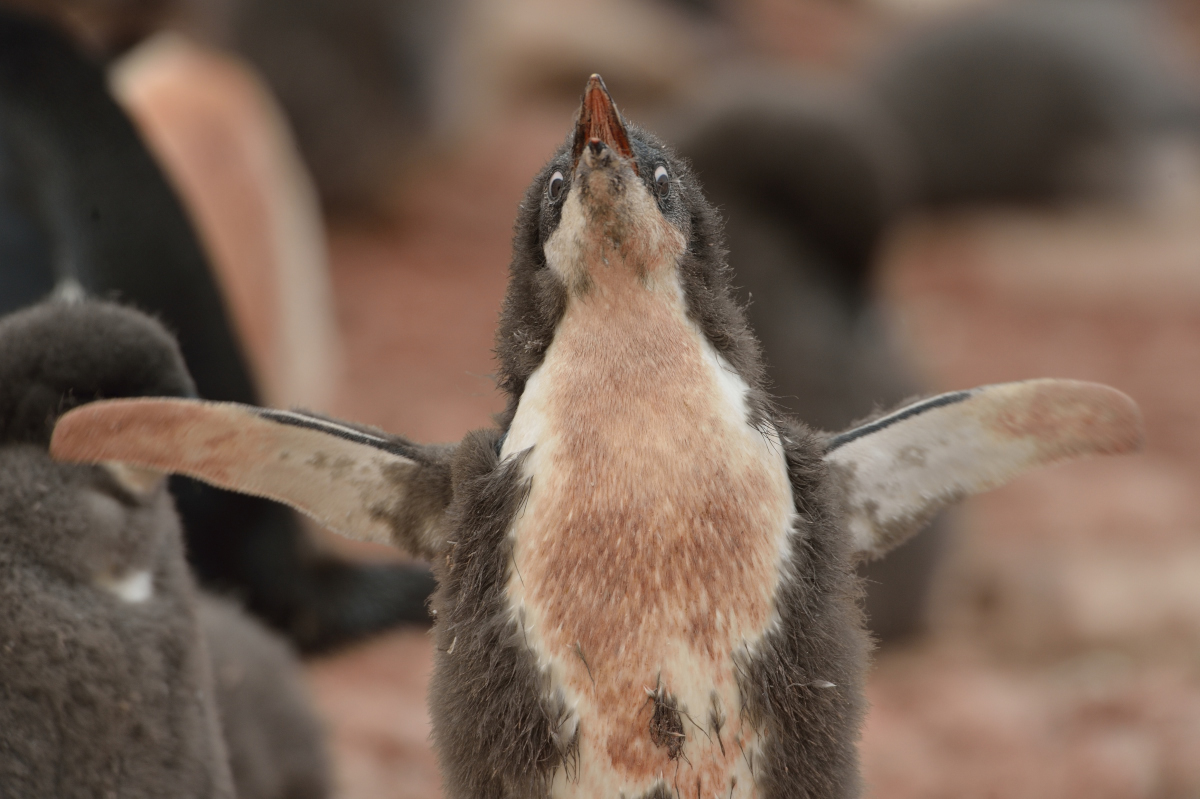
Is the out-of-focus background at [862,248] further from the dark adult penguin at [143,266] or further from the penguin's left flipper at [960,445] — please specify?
the penguin's left flipper at [960,445]

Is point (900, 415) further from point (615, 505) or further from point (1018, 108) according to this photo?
point (1018, 108)

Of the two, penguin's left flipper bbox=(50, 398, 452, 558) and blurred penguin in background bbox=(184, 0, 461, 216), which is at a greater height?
blurred penguin in background bbox=(184, 0, 461, 216)

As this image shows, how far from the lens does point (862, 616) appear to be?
4.55 feet

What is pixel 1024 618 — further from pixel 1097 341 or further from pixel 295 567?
pixel 1097 341

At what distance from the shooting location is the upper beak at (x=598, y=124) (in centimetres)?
127

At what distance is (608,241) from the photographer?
127 centimetres

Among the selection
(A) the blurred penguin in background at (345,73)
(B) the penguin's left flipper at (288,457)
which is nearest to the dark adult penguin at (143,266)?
(B) the penguin's left flipper at (288,457)

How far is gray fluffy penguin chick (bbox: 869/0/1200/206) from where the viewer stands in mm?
6645

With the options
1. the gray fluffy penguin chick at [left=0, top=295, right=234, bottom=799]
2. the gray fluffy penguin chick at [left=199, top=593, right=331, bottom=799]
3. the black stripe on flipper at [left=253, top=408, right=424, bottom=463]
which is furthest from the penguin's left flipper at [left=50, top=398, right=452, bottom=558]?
the gray fluffy penguin chick at [left=199, top=593, right=331, bottom=799]

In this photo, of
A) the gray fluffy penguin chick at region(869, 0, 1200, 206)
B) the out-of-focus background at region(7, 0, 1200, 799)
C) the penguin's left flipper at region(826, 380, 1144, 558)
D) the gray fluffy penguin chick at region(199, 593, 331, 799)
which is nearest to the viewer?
the penguin's left flipper at region(826, 380, 1144, 558)

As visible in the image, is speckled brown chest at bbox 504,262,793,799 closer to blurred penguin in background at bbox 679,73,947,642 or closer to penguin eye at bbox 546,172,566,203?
penguin eye at bbox 546,172,566,203

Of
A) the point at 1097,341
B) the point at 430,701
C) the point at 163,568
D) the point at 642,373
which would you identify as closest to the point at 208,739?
the point at 163,568

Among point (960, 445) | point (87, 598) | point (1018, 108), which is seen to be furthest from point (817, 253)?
point (1018, 108)

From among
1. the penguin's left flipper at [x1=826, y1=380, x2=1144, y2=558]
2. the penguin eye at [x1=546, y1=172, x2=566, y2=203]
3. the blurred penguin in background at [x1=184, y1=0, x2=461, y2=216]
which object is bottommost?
the penguin's left flipper at [x1=826, y1=380, x2=1144, y2=558]
